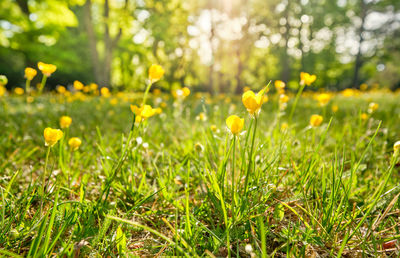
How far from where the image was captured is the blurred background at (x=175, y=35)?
1129 cm

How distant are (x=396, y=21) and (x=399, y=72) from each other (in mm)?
8201

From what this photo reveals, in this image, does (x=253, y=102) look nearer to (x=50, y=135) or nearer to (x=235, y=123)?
(x=235, y=123)

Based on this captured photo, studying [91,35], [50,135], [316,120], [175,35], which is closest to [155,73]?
[50,135]

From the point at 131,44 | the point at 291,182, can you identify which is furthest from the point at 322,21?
the point at 291,182

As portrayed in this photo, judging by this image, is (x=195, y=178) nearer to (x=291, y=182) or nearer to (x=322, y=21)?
(x=291, y=182)

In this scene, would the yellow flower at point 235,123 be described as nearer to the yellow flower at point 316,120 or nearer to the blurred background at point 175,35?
the yellow flower at point 316,120

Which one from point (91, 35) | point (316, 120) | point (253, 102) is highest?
point (91, 35)

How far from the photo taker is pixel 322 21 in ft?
67.5

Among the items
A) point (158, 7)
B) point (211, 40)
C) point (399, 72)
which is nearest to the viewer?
point (211, 40)

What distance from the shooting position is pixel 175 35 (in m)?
15.1

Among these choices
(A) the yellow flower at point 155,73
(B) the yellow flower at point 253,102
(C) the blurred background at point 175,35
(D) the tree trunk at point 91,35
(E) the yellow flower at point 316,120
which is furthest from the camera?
(C) the blurred background at point 175,35

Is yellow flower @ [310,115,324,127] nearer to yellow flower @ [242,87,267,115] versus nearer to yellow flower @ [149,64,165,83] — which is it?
yellow flower @ [242,87,267,115]

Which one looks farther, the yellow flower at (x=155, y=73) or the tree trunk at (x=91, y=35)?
the tree trunk at (x=91, y=35)

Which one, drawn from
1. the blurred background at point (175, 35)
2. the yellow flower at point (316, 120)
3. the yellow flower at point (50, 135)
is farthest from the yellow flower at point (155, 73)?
the blurred background at point (175, 35)
